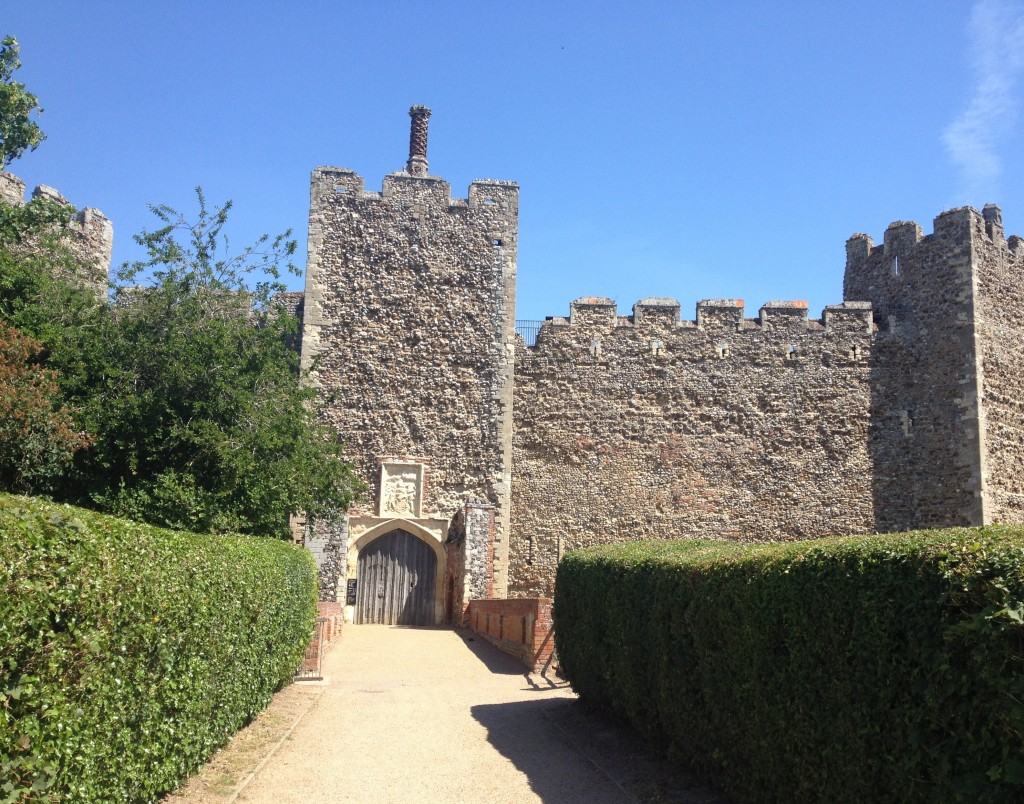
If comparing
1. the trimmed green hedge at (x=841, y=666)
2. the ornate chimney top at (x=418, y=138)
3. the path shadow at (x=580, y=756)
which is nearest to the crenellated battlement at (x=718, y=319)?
the ornate chimney top at (x=418, y=138)

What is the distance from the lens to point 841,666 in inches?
206

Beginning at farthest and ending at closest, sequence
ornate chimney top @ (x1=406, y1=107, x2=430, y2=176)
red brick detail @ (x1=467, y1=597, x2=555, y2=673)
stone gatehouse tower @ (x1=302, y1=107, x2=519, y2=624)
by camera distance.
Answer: ornate chimney top @ (x1=406, y1=107, x2=430, y2=176)
stone gatehouse tower @ (x1=302, y1=107, x2=519, y2=624)
red brick detail @ (x1=467, y1=597, x2=555, y2=673)

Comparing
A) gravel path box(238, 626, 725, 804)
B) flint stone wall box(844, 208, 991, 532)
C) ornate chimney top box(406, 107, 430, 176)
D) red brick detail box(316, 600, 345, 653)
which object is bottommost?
gravel path box(238, 626, 725, 804)

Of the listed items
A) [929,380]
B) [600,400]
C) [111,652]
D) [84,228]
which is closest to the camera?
[111,652]

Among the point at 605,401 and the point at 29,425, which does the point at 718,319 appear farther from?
the point at 29,425

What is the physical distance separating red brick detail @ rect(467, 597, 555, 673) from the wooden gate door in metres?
3.06

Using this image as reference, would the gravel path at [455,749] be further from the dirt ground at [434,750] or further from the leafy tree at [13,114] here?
the leafy tree at [13,114]

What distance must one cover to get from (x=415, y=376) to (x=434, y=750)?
12410 mm

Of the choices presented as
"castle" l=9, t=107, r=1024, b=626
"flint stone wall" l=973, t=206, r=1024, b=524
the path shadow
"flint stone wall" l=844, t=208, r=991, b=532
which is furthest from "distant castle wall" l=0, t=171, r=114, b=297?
"flint stone wall" l=973, t=206, r=1024, b=524

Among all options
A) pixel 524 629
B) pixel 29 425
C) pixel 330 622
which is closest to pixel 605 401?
pixel 524 629

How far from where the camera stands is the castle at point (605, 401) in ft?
67.1

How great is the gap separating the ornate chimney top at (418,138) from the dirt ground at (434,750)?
12877 millimetres

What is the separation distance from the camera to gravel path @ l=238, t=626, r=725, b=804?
301 inches

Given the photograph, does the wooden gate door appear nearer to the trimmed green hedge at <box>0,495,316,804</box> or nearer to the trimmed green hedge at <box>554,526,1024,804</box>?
the trimmed green hedge at <box>0,495,316,804</box>
